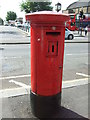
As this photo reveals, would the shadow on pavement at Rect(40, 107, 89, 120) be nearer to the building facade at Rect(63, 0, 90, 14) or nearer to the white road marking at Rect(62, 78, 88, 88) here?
the white road marking at Rect(62, 78, 88, 88)

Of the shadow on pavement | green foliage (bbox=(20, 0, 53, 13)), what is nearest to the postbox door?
the shadow on pavement

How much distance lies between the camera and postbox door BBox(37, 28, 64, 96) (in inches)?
107

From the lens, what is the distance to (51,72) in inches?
112

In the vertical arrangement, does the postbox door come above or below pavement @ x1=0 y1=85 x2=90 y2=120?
above

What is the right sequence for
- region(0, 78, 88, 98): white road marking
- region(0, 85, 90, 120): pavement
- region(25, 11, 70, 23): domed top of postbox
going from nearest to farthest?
region(25, 11, 70, 23): domed top of postbox, region(0, 85, 90, 120): pavement, region(0, 78, 88, 98): white road marking

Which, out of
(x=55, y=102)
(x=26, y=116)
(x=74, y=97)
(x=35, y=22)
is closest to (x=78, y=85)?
(x=74, y=97)

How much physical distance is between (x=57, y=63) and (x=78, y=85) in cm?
180

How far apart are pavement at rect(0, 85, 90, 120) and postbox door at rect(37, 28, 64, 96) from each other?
47 cm

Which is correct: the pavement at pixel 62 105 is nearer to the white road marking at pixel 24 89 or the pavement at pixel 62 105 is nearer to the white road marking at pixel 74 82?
the white road marking at pixel 24 89

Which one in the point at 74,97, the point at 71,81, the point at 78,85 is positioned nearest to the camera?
the point at 74,97

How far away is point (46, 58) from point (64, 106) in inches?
44.7

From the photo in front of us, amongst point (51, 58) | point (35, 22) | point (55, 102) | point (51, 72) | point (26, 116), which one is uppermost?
point (35, 22)

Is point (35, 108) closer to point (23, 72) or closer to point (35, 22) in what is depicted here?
point (35, 22)

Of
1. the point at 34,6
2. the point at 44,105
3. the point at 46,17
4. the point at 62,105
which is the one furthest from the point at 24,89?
the point at 34,6
